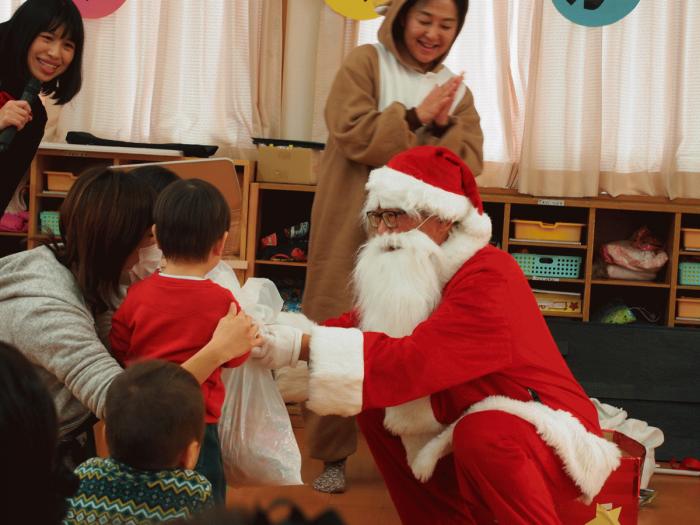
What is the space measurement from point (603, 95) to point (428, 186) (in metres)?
2.15

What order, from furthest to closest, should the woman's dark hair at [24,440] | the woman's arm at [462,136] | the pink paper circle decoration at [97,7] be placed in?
1. the pink paper circle decoration at [97,7]
2. the woman's arm at [462,136]
3. the woman's dark hair at [24,440]

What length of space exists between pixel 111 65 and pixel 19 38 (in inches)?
65.3

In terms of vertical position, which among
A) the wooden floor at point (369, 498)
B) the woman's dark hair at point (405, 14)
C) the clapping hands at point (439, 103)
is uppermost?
the woman's dark hair at point (405, 14)

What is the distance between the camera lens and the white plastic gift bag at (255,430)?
191cm

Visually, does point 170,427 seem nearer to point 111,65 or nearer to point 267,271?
point 267,271

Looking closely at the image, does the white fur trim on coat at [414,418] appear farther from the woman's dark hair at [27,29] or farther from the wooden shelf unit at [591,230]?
the wooden shelf unit at [591,230]

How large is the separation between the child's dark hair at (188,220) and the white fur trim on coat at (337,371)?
0.33 m

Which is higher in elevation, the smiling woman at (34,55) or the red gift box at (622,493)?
the smiling woman at (34,55)

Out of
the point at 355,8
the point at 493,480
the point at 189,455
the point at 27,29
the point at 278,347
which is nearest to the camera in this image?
the point at 189,455

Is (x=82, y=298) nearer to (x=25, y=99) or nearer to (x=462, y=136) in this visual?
(x=25, y=99)

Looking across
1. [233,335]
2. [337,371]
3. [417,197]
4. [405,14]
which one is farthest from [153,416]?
[405,14]

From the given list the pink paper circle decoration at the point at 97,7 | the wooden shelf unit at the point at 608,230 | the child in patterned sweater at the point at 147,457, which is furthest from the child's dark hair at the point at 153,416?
the pink paper circle decoration at the point at 97,7

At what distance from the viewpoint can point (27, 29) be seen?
2.46 metres

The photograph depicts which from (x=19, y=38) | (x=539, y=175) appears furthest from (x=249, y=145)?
(x=19, y=38)
